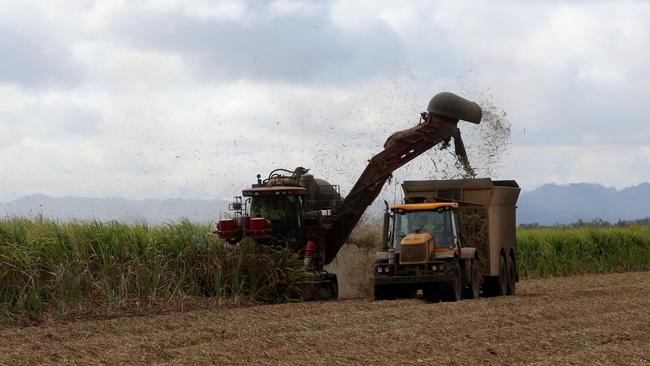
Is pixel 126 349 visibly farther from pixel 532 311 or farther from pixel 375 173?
pixel 375 173

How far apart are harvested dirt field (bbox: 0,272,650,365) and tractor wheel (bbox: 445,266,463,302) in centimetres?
103

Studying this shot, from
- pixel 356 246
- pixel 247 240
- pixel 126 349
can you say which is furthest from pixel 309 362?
pixel 356 246

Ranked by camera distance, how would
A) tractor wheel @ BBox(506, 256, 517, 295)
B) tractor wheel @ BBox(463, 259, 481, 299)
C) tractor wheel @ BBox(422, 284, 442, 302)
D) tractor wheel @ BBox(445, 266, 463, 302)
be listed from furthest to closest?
tractor wheel @ BBox(506, 256, 517, 295)
tractor wheel @ BBox(463, 259, 481, 299)
tractor wheel @ BBox(422, 284, 442, 302)
tractor wheel @ BBox(445, 266, 463, 302)

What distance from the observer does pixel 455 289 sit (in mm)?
21000

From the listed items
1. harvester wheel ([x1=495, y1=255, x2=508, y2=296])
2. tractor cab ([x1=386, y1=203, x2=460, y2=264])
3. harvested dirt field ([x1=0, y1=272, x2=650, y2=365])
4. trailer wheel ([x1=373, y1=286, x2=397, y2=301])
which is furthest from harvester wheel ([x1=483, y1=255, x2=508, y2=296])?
harvested dirt field ([x1=0, y1=272, x2=650, y2=365])

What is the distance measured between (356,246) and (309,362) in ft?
47.0

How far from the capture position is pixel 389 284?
69.2 ft

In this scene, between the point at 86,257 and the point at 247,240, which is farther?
the point at 247,240

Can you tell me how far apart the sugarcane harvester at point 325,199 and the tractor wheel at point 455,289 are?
3111 mm

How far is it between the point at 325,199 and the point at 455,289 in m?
4.46

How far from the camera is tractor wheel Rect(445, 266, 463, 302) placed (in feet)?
68.6

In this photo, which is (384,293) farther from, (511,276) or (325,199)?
(511,276)

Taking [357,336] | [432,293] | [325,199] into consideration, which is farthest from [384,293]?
[357,336]

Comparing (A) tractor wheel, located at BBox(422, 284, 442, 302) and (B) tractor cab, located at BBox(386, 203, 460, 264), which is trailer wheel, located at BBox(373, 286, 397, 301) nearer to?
(A) tractor wheel, located at BBox(422, 284, 442, 302)
